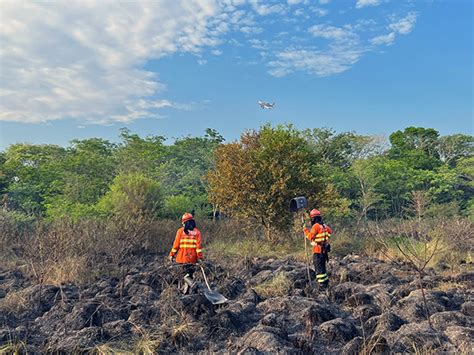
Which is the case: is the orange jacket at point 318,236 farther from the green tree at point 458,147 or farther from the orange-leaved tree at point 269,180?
the green tree at point 458,147

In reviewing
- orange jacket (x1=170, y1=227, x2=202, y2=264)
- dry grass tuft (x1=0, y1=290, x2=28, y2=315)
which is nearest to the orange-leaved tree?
orange jacket (x1=170, y1=227, x2=202, y2=264)

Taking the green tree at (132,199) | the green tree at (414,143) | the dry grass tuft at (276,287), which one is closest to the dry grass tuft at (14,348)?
the dry grass tuft at (276,287)

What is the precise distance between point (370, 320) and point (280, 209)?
28.1ft

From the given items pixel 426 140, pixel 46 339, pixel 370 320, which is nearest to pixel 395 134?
pixel 426 140

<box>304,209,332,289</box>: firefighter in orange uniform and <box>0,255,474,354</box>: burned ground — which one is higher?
<box>304,209,332,289</box>: firefighter in orange uniform

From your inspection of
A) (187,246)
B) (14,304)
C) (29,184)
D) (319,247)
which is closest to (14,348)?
(14,304)

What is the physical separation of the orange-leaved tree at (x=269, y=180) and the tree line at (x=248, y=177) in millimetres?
36

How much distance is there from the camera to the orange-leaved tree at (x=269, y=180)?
14234mm

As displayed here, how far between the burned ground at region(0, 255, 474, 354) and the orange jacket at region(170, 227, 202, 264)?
2.52 feet

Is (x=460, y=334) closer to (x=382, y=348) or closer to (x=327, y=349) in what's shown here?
(x=382, y=348)

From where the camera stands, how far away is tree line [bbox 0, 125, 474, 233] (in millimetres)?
14531

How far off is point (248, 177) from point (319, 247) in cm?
591

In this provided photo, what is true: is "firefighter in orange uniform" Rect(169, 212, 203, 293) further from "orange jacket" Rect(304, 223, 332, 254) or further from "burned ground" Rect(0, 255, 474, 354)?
"orange jacket" Rect(304, 223, 332, 254)

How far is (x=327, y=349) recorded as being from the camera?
17.1 feet
